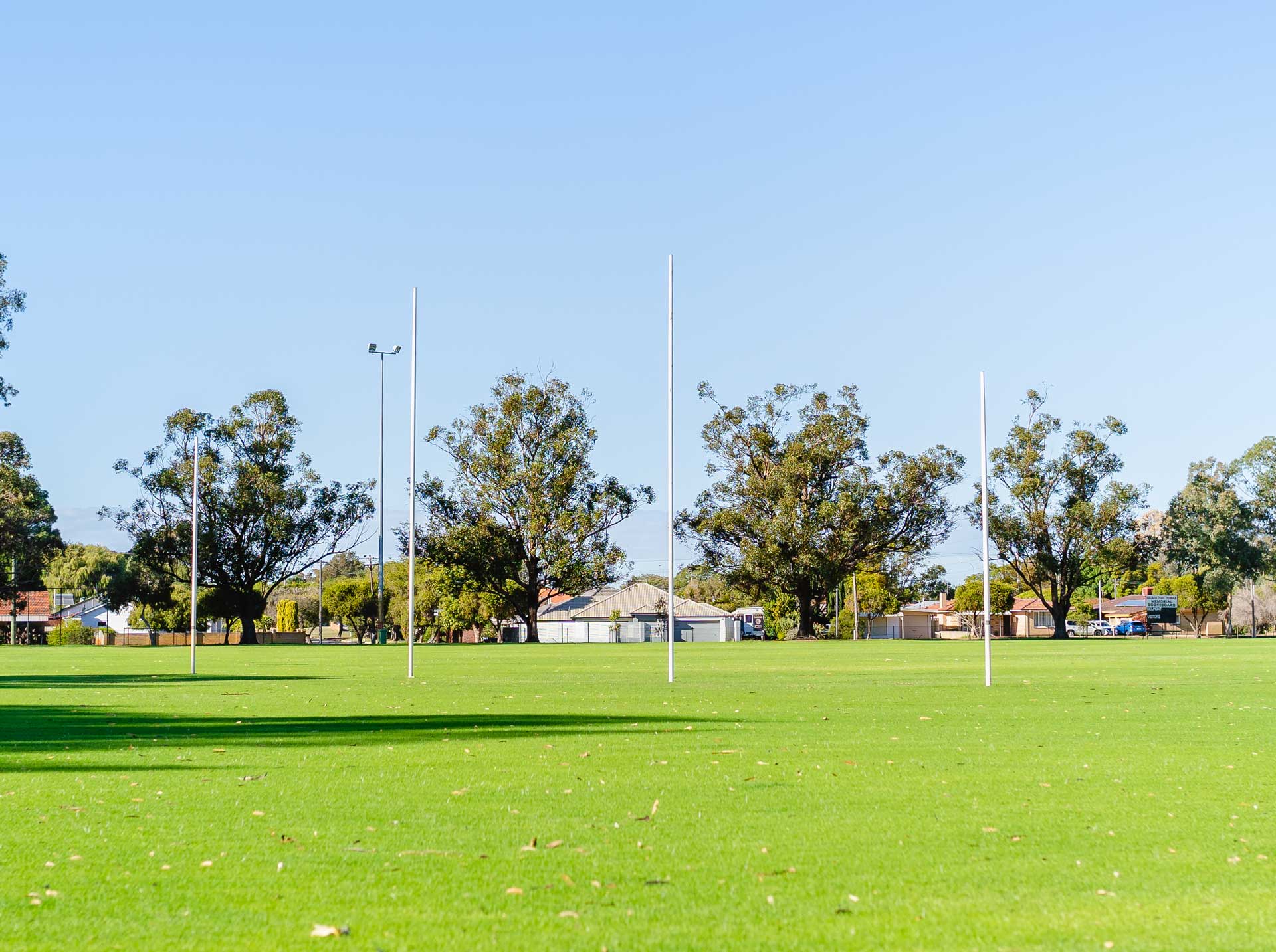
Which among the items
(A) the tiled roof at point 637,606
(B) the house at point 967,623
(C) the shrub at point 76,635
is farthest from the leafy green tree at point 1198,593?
(C) the shrub at point 76,635

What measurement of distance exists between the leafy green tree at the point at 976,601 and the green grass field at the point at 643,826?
290 feet

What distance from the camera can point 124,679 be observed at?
1155 inches

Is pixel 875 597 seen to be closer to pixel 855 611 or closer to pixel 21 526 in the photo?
pixel 855 611

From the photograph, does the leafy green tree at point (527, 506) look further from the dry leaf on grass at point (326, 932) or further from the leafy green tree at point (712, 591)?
the dry leaf on grass at point (326, 932)

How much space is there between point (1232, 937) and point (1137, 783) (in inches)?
196

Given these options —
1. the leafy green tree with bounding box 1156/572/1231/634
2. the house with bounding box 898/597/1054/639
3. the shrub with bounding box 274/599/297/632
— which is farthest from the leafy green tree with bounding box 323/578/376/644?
the leafy green tree with bounding box 1156/572/1231/634

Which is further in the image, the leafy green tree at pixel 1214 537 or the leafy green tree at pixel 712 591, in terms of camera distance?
the leafy green tree at pixel 1214 537

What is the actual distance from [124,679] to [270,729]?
15.6 m

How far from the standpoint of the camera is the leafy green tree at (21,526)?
2859 inches

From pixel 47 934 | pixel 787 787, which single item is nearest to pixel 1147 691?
pixel 787 787

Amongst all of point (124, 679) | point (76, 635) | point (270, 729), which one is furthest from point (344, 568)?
point (270, 729)

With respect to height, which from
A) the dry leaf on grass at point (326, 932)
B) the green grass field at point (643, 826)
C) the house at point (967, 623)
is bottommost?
the house at point (967, 623)

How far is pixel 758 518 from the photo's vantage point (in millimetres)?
82375

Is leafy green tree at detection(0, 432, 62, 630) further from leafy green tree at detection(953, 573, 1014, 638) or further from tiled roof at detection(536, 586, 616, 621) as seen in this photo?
leafy green tree at detection(953, 573, 1014, 638)
